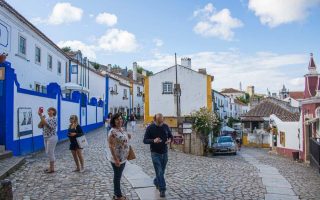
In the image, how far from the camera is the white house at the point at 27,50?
17109 mm

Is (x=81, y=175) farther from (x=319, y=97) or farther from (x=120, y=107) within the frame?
(x=120, y=107)

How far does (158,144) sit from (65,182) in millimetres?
2686

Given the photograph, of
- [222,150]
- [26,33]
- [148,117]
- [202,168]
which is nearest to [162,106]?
[148,117]

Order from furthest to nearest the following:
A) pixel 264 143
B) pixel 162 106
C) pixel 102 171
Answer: pixel 264 143, pixel 162 106, pixel 102 171

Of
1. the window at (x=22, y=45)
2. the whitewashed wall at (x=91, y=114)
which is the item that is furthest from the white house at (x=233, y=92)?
the window at (x=22, y=45)

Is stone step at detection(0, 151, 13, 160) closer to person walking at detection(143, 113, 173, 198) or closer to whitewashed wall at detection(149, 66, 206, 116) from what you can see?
person walking at detection(143, 113, 173, 198)

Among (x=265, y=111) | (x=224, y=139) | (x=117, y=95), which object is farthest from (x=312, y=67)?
(x=117, y=95)

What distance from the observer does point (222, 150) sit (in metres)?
28.4

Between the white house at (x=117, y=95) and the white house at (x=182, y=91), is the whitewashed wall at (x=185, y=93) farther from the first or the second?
the white house at (x=117, y=95)

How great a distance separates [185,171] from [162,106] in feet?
78.8

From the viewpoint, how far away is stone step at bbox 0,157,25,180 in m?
9.46

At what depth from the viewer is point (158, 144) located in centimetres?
801

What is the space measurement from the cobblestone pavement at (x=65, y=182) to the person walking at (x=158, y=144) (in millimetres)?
679

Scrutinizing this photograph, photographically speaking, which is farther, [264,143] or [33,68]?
[264,143]
